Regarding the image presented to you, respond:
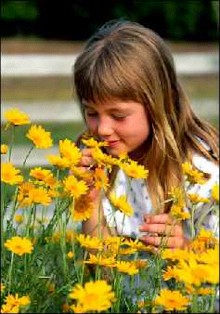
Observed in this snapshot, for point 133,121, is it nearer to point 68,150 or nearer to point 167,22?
point 68,150

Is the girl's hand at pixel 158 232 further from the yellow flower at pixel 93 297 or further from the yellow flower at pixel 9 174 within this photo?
the yellow flower at pixel 93 297

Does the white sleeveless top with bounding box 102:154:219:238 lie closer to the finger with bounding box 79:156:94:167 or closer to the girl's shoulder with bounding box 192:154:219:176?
the girl's shoulder with bounding box 192:154:219:176

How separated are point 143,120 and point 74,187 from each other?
105cm

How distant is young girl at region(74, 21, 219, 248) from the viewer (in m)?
2.85

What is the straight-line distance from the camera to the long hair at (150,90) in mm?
2920

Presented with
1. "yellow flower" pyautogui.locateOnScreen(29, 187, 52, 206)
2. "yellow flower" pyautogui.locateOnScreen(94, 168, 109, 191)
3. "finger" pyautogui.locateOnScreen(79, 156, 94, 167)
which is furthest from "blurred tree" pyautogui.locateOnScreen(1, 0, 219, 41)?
"yellow flower" pyautogui.locateOnScreen(29, 187, 52, 206)

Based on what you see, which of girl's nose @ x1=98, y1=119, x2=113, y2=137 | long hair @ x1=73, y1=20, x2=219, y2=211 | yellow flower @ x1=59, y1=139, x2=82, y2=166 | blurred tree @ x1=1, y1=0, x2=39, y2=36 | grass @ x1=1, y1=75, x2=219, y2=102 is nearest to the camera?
yellow flower @ x1=59, y1=139, x2=82, y2=166

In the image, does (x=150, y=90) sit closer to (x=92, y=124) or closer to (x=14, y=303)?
(x=92, y=124)

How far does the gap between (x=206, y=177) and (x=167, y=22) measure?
13892 millimetres

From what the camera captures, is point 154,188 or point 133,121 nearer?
point 133,121

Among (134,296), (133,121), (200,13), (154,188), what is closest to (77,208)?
(134,296)

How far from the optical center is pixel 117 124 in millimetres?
2830

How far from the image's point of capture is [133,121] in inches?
113

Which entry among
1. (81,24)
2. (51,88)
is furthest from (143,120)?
(81,24)
